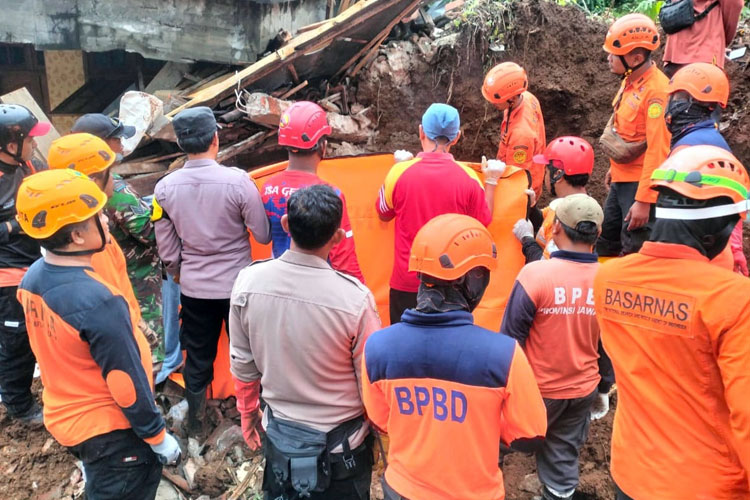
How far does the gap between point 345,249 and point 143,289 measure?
182cm

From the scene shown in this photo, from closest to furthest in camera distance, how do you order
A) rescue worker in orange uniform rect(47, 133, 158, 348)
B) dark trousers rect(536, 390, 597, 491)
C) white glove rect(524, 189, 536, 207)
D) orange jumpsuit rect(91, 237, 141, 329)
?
orange jumpsuit rect(91, 237, 141, 329) < dark trousers rect(536, 390, 597, 491) < rescue worker in orange uniform rect(47, 133, 158, 348) < white glove rect(524, 189, 536, 207)

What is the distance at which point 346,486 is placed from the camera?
2566 mm

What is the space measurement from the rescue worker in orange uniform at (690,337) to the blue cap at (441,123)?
1932 millimetres

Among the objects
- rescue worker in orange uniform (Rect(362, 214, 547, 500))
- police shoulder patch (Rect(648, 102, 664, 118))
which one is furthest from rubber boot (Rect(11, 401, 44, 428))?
police shoulder patch (Rect(648, 102, 664, 118))

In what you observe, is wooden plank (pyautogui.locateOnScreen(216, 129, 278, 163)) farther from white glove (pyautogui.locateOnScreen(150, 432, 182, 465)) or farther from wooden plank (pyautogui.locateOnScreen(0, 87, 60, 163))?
white glove (pyautogui.locateOnScreen(150, 432, 182, 465))

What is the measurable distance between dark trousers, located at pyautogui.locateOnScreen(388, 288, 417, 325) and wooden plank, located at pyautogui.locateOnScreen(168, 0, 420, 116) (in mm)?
3489

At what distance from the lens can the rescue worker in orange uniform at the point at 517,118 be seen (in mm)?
4984

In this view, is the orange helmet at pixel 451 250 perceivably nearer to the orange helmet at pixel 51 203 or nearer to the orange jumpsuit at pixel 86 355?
the orange jumpsuit at pixel 86 355

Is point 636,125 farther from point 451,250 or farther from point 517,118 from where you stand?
point 451,250

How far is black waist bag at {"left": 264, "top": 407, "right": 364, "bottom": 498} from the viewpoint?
241 centimetres

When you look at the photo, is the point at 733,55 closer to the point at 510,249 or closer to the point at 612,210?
the point at 612,210

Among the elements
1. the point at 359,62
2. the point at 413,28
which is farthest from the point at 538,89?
the point at 359,62

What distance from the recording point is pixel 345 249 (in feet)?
12.2

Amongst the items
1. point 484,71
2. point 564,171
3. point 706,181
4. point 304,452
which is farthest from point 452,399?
point 484,71
